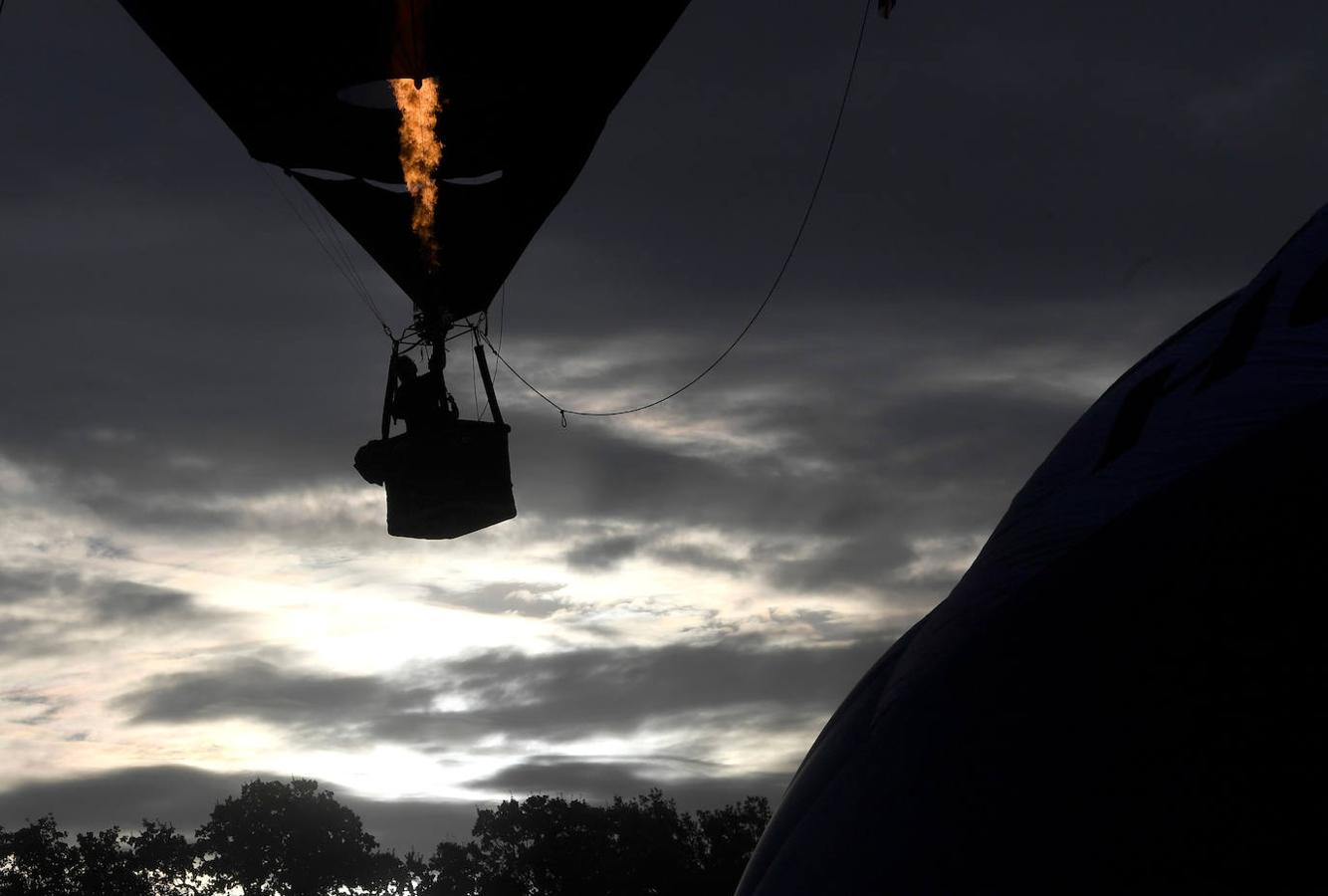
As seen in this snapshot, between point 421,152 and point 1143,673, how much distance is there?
15433 millimetres

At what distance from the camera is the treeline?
68250 mm

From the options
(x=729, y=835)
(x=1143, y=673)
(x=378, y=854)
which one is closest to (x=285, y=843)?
(x=378, y=854)

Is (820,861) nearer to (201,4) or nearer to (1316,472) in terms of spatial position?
(1316,472)

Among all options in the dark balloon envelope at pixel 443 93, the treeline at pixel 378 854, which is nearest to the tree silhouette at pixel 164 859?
the treeline at pixel 378 854

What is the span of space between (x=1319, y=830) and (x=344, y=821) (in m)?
93.3

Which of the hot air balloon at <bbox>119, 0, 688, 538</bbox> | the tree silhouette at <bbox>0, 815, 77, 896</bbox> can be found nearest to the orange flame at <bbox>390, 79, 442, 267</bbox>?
the hot air balloon at <bbox>119, 0, 688, 538</bbox>

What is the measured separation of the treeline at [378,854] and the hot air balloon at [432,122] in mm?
49938

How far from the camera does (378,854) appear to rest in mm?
90062

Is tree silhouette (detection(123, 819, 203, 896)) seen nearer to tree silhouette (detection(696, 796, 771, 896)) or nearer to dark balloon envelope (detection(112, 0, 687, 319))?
tree silhouette (detection(696, 796, 771, 896))

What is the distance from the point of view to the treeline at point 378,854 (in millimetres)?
68250

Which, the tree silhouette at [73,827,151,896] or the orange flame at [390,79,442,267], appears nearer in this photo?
the orange flame at [390,79,442,267]

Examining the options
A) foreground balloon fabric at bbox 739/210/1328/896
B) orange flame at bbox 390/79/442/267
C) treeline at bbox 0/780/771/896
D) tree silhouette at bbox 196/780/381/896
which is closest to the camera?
foreground balloon fabric at bbox 739/210/1328/896

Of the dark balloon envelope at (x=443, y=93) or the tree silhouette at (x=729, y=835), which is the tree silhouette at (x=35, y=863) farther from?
the dark balloon envelope at (x=443, y=93)

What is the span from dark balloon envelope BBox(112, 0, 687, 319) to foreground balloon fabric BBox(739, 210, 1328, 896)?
12373mm
